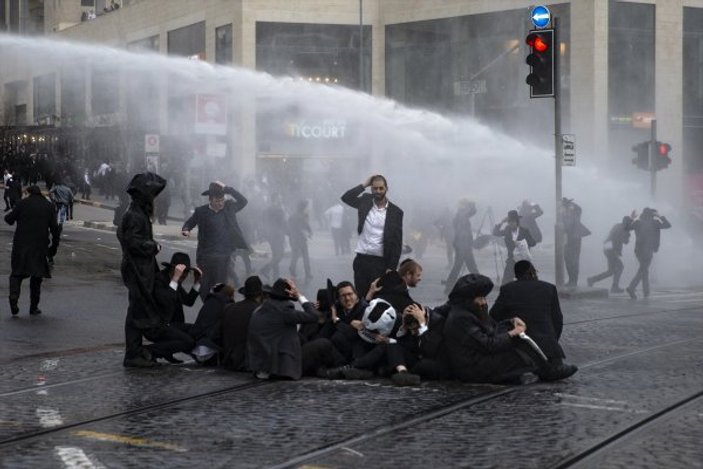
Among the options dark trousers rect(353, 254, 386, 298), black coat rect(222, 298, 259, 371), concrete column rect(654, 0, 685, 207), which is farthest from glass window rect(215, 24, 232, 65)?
black coat rect(222, 298, 259, 371)

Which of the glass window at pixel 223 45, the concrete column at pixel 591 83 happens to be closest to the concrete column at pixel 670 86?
the concrete column at pixel 591 83

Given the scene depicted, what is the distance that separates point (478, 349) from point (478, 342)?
9cm

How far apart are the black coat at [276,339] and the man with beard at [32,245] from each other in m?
5.70

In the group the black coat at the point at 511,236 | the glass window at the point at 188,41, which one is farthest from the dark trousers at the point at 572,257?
the glass window at the point at 188,41

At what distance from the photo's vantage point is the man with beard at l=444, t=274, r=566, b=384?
35.4 ft

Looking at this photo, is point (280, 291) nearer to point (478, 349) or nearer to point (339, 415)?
point (478, 349)

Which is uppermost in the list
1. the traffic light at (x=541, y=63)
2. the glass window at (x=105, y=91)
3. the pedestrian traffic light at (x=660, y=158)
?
the glass window at (x=105, y=91)

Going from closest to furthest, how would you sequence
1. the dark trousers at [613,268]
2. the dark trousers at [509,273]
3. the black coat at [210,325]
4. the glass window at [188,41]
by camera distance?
the black coat at [210,325], the dark trousers at [509,273], the dark trousers at [613,268], the glass window at [188,41]

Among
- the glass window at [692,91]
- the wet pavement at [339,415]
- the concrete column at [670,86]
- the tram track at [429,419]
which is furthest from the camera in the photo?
the glass window at [692,91]

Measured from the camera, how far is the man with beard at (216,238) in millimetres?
14680

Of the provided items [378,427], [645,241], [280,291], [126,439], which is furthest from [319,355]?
[645,241]

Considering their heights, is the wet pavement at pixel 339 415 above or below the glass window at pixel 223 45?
below

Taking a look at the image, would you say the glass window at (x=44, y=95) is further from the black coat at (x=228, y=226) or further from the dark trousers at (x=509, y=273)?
the black coat at (x=228, y=226)

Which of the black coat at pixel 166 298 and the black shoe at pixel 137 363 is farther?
the black coat at pixel 166 298
